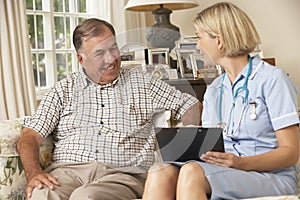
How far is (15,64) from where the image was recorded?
8.60 ft

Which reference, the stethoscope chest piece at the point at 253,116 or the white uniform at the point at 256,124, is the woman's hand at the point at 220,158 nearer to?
the white uniform at the point at 256,124

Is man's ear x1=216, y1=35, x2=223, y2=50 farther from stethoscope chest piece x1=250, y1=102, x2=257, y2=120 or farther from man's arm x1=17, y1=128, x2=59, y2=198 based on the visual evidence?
man's arm x1=17, y1=128, x2=59, y2=198

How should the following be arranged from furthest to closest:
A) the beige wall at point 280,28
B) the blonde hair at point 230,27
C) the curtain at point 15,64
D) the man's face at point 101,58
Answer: the beige wall at point 280,28 < the curtain at point 15,64 < the man's face at point 101,58 < the blonde hair at point 230,27

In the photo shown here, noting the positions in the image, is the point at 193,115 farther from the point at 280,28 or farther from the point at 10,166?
the point at 280,28

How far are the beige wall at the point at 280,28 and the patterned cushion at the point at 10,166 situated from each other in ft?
5.65

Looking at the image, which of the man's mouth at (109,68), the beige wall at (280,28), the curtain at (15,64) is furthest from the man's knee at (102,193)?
the beige wall at (280,28)

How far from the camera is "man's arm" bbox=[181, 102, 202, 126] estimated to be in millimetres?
1525

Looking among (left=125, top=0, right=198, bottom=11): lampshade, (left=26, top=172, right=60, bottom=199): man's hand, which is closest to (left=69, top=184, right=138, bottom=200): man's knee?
(left=26, top=172, right=60, bottom=199): man's hand

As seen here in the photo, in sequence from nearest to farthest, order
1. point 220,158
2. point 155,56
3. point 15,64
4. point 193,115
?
point 220,158 → point 193,115 → point 155,56 → point 15,64

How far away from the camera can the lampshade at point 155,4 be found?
2.92 metres

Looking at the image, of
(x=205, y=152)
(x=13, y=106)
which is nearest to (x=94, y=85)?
(x=205, y=152)

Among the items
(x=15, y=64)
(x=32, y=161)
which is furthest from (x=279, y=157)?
(x=15, y=64)

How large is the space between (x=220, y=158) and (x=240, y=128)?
6.0 inches

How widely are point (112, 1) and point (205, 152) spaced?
1960mm
